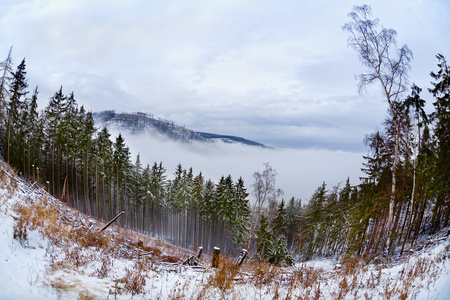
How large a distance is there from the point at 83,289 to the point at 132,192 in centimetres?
4234

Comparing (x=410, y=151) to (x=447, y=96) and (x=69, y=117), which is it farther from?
(x=69, y=117)

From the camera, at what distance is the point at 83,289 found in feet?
14.1

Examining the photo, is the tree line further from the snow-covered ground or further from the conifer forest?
the snow-covered ground

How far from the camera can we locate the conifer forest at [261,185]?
1439 centimetres

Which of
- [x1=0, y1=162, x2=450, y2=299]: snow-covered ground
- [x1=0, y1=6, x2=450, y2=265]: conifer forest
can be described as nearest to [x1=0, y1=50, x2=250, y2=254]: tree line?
[x1=0, y1=6, x2=450, y2=265]: conifer forest

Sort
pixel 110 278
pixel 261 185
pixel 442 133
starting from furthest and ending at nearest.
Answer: pixel 261 185 < pixel 442 133 < pixel 110 278

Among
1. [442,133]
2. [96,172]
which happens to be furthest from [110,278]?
[96,172]

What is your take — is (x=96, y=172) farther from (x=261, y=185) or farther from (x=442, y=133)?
(x=442, y=133)

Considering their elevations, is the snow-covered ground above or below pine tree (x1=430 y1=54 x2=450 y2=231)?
below

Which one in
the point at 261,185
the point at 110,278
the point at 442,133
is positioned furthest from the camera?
the point at 261,185

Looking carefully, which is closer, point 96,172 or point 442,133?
point 442,133

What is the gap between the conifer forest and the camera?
14391 millimetres

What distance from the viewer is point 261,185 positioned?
95.0 feet

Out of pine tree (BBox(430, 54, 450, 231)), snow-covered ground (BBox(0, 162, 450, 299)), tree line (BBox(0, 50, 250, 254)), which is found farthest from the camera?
tree line (BBox(0, 50, 250, 254))
